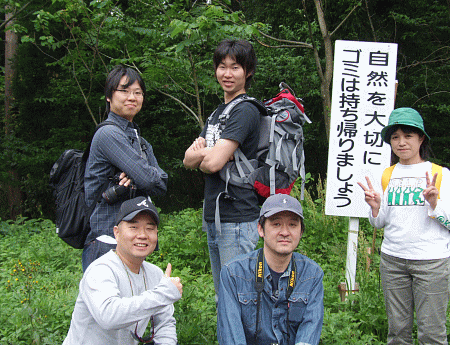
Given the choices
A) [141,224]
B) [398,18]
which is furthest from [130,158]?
[398,18]

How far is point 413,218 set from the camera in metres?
2.75

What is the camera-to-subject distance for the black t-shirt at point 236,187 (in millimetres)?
2492

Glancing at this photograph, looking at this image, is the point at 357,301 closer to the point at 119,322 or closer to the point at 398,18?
the point at 119,322

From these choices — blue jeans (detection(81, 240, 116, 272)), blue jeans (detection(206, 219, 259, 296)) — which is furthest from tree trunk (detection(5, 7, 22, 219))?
blue jeans (detection(206, 219, 259, 296))

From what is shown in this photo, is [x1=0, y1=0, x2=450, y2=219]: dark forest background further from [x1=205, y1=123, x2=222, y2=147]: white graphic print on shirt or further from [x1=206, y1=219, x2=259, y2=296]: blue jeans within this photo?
[x1=206, y1=219, x2=259, y2=296]: blue jeans

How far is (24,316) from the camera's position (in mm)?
3277

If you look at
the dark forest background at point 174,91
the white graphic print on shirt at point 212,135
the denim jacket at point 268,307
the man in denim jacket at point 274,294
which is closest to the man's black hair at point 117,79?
the white graphic print on shirt at point 212,135

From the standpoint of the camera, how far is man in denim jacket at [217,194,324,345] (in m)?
2.20

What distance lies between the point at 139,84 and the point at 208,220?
0.94 meters

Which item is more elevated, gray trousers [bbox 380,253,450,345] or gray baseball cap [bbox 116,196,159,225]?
gray baseball cap [bbox 116,196,159,225]

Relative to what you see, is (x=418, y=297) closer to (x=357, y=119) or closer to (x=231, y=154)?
(x=231, y=154)

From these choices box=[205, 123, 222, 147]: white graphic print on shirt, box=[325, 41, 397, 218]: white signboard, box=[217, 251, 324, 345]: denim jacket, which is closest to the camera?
box=[217, 251, 324, 345]: denim jacket

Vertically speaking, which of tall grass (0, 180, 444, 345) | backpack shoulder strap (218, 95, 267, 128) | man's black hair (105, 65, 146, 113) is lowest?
tall grass (0, 180, 444, 345)

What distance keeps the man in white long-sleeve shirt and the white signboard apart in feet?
6.85
